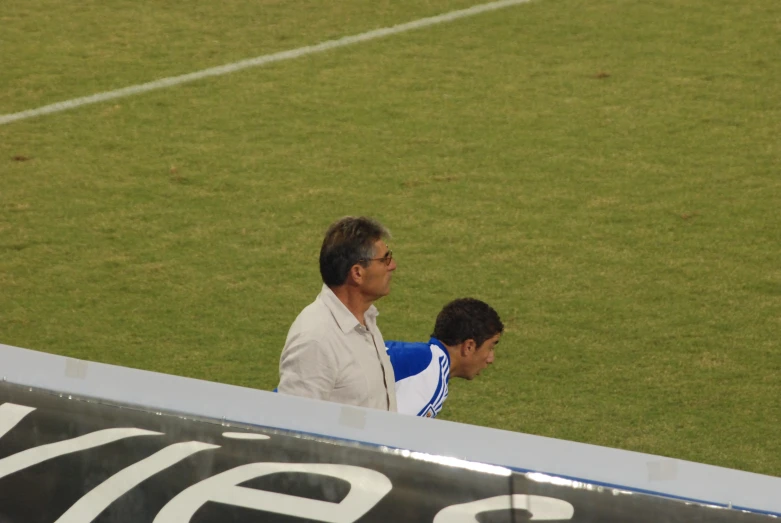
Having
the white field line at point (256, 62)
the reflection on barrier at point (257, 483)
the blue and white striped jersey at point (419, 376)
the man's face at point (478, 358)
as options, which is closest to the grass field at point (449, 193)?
the white field line at point (256, 62)

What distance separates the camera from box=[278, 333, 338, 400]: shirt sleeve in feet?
9.75

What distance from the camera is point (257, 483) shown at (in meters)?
1.81

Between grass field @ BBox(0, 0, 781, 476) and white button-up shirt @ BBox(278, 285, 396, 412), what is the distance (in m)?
1.44

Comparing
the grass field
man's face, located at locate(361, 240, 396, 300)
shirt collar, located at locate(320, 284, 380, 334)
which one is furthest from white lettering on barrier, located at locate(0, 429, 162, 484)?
the grass field

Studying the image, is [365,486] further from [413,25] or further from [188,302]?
[413,25]

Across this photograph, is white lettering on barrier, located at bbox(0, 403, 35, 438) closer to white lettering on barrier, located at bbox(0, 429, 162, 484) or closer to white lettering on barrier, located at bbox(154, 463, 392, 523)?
white lettering on barrier, located at bbox(0, 429, 162, 484)

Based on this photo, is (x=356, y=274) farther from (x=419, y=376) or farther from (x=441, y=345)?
(x=441, y=345)

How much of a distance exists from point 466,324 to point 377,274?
59 cm

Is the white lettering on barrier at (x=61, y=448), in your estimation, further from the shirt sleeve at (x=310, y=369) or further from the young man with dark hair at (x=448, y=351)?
the young man with dark hair at (x=448, y=351)

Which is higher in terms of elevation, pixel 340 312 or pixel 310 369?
pixel 340 312

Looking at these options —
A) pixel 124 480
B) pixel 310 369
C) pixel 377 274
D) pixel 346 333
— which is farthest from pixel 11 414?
pixel 377 274

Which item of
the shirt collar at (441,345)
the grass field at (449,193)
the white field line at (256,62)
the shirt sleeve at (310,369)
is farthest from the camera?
the white field line at (256,62)

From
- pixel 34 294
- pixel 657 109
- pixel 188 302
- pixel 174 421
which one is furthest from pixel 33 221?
pixel 174 421

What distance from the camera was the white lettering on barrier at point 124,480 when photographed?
1771 mm
